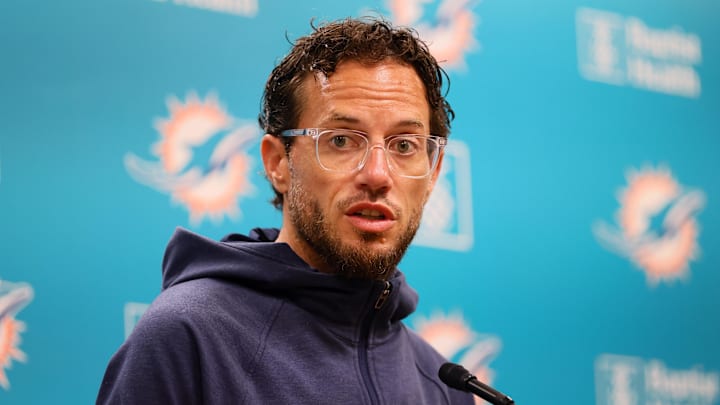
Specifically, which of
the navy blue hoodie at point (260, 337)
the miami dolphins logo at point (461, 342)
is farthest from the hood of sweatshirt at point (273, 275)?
the miami dolphins logo at point (461, 342)

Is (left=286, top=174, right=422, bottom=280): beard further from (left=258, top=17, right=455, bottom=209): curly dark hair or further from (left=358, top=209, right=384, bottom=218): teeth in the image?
(left=258, top=17, right=455, bottom=209): curly dark hair

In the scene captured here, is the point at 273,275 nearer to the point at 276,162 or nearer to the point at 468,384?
the point at 276,162

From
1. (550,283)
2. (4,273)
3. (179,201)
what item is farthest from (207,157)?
(550,283)

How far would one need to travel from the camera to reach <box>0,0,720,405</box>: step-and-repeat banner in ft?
6.97

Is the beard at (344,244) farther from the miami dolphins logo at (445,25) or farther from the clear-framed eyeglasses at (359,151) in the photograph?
the miami dolphins logo at (445,25)

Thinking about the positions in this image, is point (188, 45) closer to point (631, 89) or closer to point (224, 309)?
point (224, 309)

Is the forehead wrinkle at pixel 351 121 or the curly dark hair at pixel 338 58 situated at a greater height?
the curly dark hair at pixel 338 58

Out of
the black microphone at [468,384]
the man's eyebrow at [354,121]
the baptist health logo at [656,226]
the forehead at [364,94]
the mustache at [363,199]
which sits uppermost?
the baptist health logo at [656,226]

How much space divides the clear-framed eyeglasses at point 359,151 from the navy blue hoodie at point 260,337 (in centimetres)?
19

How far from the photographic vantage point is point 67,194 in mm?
2145

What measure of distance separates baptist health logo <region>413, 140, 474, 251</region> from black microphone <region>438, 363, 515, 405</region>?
101cm

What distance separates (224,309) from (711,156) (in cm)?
211

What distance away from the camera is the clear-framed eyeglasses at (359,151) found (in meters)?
1.66

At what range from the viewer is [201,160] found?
2318 mm
